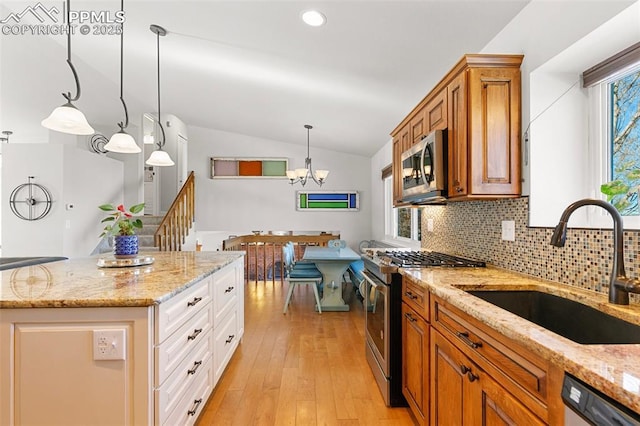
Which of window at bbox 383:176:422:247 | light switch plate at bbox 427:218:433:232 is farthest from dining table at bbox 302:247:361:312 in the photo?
light switch plate at bbox 427:218:433:232

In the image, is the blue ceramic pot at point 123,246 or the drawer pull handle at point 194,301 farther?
the blue ceramic pot at point 123,246

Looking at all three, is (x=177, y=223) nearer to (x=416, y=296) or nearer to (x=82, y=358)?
(x=82, y=358)

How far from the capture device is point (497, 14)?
181 cm

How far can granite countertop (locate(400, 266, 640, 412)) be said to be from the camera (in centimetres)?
65

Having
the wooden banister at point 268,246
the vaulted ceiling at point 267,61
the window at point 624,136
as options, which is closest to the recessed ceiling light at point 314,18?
the vaulted ceiling at point 267,61

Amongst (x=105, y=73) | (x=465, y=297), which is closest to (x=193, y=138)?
(x=105, y=73)

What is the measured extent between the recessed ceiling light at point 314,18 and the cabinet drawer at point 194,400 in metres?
2.35

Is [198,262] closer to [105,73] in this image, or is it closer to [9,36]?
[9,36]

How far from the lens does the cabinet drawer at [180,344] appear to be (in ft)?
4.54

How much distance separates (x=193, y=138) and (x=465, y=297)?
21.3 feet

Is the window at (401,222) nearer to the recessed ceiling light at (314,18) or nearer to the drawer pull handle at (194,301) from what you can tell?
the recessed ceiling light at (314,18)

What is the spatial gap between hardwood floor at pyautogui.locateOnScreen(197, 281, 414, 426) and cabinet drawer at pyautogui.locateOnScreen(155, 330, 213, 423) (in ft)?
1.24

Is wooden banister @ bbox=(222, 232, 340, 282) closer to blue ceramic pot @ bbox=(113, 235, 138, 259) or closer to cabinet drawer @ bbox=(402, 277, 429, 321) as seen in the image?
blue ceramic pot @ bbox=(113, 235, 138, 259)

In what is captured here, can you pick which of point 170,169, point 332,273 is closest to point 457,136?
point 332,273
